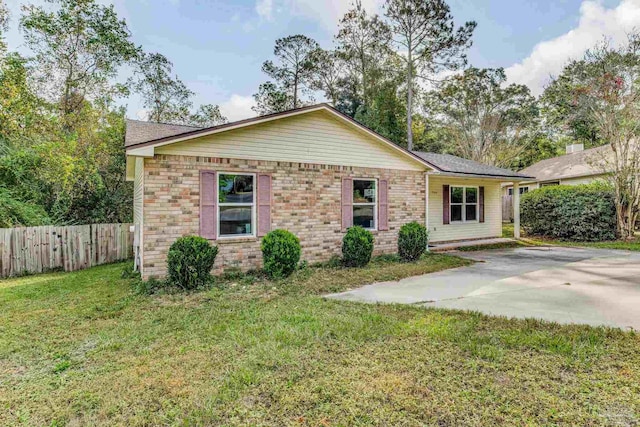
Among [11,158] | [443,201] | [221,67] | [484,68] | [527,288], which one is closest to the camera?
[527,288]

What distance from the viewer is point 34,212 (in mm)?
10055

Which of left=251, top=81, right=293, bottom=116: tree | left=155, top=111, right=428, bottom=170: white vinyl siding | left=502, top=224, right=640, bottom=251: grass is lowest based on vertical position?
left=502, top=224, right=640, bottom=251: grass

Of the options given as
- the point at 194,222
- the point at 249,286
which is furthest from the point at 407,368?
the point at 194,222

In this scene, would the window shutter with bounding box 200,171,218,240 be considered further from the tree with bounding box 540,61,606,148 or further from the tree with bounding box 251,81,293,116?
the tree with bounding box 251,81,293,116

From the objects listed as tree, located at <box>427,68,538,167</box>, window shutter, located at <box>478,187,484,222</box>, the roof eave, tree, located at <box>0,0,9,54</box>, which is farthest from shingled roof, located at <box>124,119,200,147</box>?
tree, located at <box>427,68,538,167</box>

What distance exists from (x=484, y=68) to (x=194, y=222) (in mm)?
25756

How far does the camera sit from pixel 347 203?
9453 mm

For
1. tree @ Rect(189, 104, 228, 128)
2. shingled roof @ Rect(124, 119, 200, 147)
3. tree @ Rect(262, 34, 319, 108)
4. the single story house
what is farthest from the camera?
tree @ Rect(262, 34, 319, 108)

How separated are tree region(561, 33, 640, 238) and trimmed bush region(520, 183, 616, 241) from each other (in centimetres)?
47

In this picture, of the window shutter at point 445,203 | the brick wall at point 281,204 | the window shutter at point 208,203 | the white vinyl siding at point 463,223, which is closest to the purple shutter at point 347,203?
the brick wall at point 281,204

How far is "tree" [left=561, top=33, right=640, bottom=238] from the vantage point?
1317 cm

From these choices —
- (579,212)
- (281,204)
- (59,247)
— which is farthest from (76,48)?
(579,212)

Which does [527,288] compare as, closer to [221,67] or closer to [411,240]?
[411,240]

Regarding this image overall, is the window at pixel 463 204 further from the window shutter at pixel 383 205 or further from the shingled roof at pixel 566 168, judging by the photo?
the shingled roof at pixel 566 168
